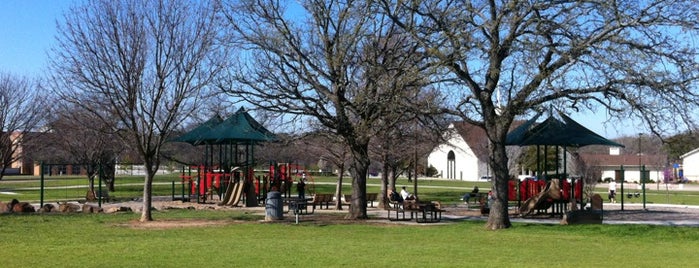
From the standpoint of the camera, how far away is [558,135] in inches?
1104

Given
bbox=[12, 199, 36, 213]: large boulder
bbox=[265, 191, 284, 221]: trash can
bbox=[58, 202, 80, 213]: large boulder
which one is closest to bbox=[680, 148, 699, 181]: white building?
bbox=[265, 191, 284, 221]: trash can

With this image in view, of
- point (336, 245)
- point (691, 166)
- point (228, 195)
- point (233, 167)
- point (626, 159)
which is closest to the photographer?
point (336, 245)

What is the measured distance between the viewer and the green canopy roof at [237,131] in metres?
31.8

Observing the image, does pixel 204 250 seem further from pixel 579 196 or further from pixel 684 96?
pixel 579 196

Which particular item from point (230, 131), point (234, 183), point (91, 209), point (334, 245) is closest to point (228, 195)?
point (234, 183)

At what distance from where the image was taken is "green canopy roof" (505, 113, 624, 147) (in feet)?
90.9

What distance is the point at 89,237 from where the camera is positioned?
17.8 metres

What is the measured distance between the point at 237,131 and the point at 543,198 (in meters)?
13.2

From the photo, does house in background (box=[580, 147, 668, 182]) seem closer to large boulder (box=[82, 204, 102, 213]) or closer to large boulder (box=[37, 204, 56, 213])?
large boulder (box=[82, 204, 102, 213])

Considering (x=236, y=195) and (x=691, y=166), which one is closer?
(x=236, y=195)

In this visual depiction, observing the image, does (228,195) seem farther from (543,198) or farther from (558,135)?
(558,135)

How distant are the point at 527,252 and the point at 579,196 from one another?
14.3 m

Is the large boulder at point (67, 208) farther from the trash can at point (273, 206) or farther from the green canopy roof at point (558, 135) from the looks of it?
the green canopy roof at point (558, 135)

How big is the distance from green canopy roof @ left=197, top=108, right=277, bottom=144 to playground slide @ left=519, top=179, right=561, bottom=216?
10455mm
